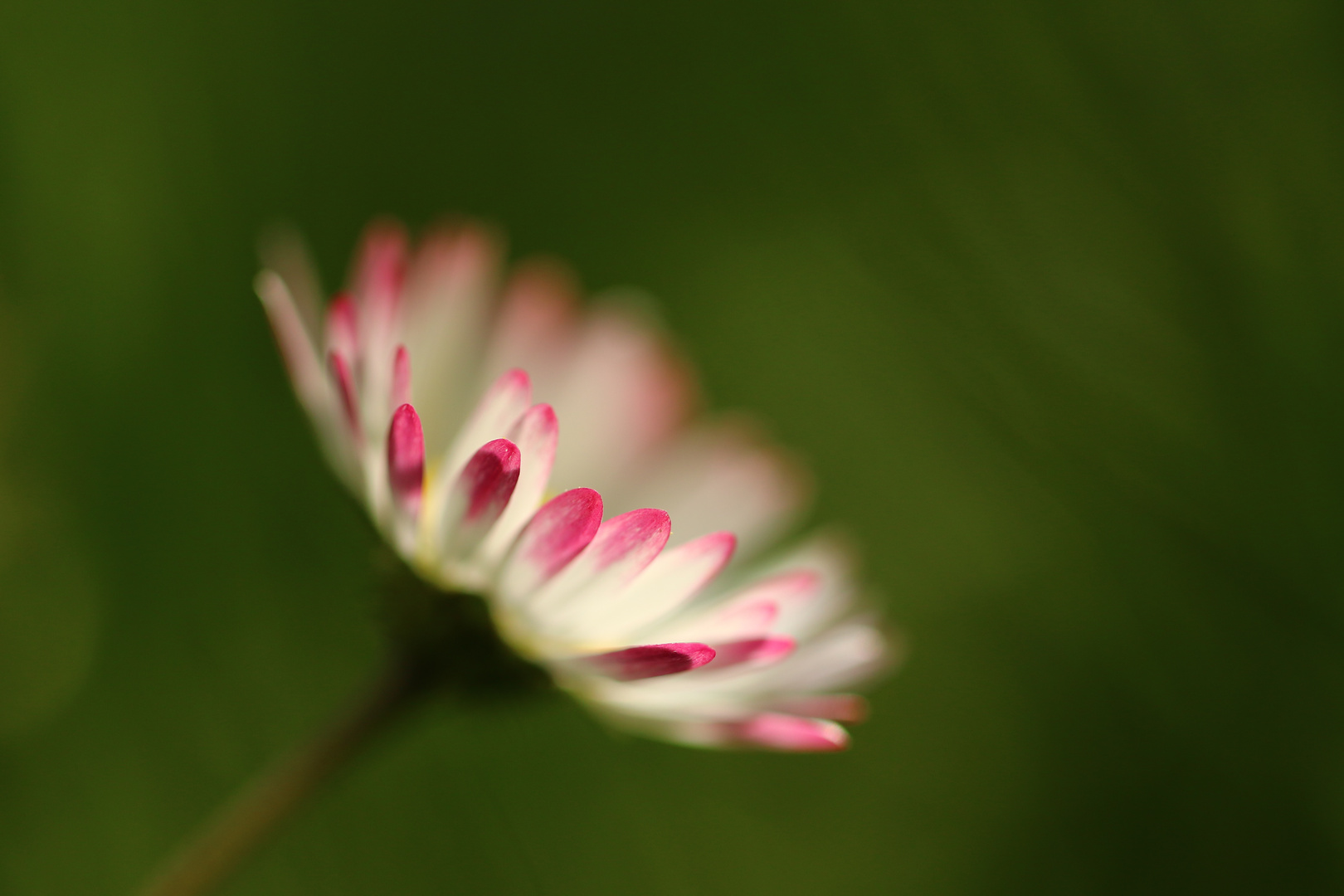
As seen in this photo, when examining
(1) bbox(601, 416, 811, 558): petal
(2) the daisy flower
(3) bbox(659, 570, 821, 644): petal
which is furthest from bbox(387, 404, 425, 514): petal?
(1) bbox(601, 416, 811, 558): petal

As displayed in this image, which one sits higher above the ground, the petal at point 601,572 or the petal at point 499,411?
the petal at point 499,411

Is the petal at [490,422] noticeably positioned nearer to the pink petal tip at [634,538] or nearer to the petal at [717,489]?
the pink petal tip at [634,538]

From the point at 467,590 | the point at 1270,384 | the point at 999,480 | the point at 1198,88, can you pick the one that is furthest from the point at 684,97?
the point at 467,590

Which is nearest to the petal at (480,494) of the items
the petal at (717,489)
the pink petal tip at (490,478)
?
the pink petal tip at (490,478)

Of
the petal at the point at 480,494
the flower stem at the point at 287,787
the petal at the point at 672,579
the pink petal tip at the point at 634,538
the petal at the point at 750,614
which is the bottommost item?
the flower stem at the point at 287,787

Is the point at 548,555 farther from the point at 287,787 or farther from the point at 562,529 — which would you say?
the point at 287,787

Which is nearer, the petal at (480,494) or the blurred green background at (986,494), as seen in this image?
the petal at (480,494)

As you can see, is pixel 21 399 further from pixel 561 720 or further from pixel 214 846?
pixel 561 720
